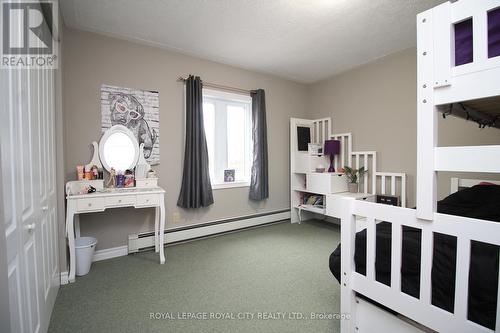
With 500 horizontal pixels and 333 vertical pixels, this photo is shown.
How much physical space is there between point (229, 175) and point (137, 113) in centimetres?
144

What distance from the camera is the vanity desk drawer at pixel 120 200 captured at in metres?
2.14

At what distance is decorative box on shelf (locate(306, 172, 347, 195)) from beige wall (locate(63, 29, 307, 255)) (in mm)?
627

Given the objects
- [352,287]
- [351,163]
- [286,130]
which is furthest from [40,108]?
[351,163]

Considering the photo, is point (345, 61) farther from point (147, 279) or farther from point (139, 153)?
point (147, 279)

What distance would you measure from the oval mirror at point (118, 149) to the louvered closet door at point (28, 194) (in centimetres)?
70

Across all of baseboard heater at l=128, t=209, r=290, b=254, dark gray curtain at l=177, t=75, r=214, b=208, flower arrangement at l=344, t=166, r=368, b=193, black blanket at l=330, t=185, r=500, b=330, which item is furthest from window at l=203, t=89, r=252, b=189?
black blanket at l=330, t=185, r=500, b=330

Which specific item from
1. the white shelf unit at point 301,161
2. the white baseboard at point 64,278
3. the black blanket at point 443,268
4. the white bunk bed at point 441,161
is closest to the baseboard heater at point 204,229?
the white shelf unit at point 301,161

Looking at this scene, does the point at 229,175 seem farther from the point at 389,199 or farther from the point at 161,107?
the point at 389,199

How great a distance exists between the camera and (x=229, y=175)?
3457mm

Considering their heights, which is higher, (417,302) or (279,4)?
(279,4)

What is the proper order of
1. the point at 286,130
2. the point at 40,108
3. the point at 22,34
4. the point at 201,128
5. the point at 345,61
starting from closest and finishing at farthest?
the point at 22,34 → the point at 40,108 → the point at 201,128 → the point at 345,61 → the point at 286,130

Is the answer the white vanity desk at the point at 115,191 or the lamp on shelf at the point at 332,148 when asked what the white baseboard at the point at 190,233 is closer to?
the white vanity desk at the point at 115,191

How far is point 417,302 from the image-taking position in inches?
38.9

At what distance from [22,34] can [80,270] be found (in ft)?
6.16
